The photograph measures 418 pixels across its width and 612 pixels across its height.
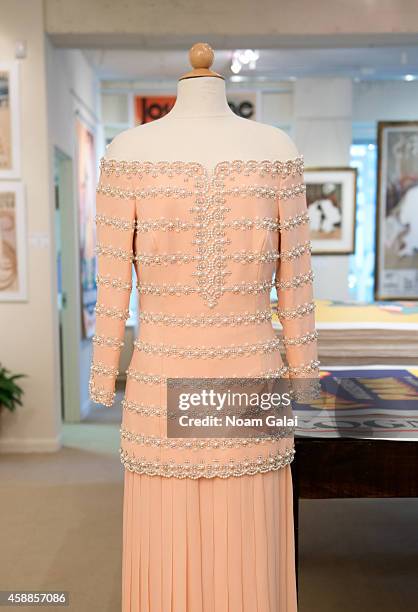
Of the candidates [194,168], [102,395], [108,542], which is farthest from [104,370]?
[108,542]

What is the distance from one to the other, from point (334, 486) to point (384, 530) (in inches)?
56.7

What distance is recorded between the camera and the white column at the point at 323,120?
6.17 meters

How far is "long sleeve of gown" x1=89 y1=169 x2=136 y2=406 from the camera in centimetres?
149

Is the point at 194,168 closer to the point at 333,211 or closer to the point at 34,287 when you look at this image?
the point at 34,287

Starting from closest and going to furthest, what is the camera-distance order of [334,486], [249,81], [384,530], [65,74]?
[334,486] < [384,530] < [65,74] < [249,81]

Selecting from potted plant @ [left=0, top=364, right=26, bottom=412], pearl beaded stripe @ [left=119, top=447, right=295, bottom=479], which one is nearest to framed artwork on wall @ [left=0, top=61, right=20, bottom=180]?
potted plant @ [left=0, top=364, right=26, bottom=412]

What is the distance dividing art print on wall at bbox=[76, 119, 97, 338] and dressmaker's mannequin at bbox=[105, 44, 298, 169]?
13.1ft

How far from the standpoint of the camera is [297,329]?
1573mm

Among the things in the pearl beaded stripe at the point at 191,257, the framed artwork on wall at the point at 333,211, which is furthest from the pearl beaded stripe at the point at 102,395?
the framed artwork on wall at the point at 333,211

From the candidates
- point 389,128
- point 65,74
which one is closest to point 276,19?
point 65,74

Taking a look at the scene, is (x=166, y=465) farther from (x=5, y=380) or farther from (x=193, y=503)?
(x=5, y=380)

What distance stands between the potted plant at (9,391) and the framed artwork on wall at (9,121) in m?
1.32

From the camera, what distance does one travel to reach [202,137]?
4.90 feet

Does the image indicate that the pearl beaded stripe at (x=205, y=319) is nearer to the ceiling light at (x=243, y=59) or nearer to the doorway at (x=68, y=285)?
the doorway at (x=68, y=285)
